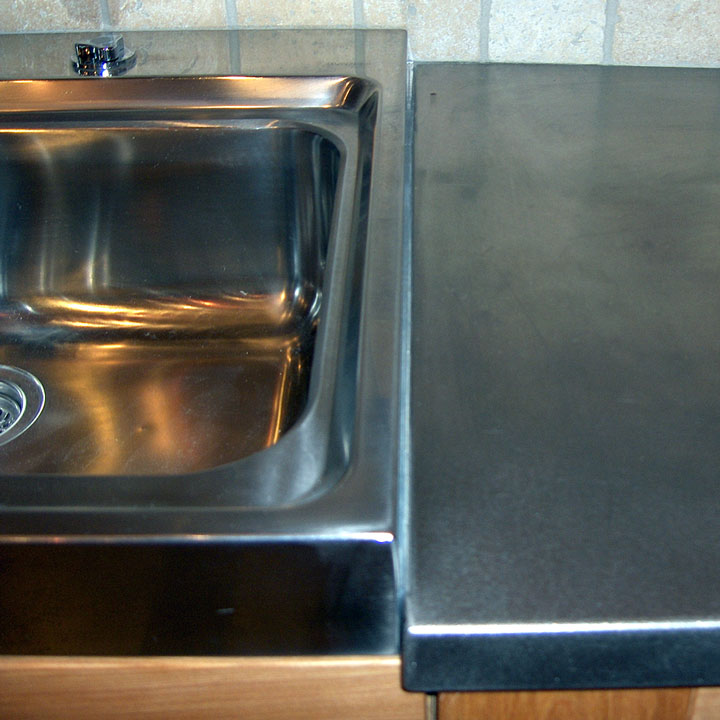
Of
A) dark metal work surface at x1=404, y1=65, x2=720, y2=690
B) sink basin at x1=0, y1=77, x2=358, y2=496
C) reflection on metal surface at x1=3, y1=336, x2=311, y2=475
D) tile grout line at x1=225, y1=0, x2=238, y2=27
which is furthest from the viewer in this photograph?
tile grout line at x1=225, y1=0, x2=238, y2=27

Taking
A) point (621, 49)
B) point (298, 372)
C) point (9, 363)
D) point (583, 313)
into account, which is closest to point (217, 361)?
point (298, 372)

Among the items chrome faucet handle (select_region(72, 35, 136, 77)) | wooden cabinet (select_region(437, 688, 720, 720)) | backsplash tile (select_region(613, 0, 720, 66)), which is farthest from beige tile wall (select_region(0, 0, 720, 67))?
wooden cabinet (select_region(437, 688, 720, 720))

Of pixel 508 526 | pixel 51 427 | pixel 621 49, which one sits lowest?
pixel 51 427

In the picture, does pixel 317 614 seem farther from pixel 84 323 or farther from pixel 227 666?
pixel 84 323

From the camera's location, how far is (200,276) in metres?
0.81

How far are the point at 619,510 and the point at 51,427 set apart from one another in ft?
1.61

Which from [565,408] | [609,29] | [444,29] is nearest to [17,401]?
[565,408]

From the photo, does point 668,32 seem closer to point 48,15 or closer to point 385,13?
point 385,13

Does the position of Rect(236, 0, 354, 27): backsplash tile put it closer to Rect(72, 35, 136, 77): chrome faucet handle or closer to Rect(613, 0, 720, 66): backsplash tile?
Rect(72, 35, 136, 77): chrome faucet handle

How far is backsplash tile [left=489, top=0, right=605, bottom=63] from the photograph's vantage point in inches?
36.4

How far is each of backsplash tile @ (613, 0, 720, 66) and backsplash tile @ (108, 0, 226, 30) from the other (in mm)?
473

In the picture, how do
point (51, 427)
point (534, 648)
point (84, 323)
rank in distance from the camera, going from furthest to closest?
point (84, 323) → point (51, 427) → point (534, 648)

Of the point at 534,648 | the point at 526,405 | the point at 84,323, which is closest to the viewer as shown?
the point at 534,648

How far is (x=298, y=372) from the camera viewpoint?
2.42 feet
